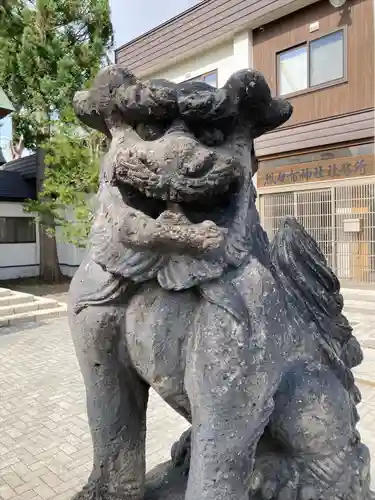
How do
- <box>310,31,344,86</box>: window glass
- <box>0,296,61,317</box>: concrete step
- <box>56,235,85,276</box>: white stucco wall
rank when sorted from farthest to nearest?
<box>56,235,85,276</box>: white stucco wall
<box>310,31,344,86</box>: window glass
<box>0,296,61,317</box>: concrete step

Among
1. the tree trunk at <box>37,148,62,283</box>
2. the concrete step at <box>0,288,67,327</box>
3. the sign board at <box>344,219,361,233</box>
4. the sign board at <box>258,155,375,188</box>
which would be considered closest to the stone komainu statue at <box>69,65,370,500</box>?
the concrete step at <box>0,288,67,327</box>

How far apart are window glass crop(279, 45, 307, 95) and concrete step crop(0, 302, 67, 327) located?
6.20m

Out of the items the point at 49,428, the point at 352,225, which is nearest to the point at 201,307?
the point at 49,428

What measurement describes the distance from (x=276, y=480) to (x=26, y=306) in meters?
7.13

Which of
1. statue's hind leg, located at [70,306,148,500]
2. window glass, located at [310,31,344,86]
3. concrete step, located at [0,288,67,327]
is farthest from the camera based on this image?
window glass, located at [310,31,344,86]

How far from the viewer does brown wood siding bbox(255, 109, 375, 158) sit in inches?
313

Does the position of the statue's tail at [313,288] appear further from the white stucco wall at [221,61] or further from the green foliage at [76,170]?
the white stucco wall at [221,61]

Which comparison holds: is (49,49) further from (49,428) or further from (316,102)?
(49,428)

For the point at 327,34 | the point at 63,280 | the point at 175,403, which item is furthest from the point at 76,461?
the point at 63,280

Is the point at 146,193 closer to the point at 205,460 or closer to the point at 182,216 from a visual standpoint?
the point at 182,216

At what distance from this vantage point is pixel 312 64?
28.5 feet

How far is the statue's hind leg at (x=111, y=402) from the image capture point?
3.52 feet

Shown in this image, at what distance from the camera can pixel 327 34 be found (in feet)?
27.3

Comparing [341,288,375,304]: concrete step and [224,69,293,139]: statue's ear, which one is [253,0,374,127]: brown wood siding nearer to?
[341,288,375,304]: concrete step
